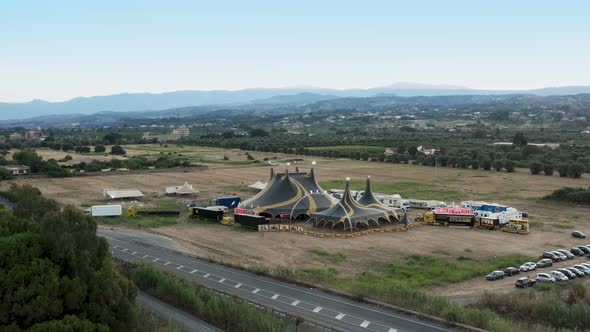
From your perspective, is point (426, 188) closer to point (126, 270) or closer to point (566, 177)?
point (566, 177)

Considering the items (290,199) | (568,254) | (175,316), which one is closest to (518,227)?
Result: (568,254)

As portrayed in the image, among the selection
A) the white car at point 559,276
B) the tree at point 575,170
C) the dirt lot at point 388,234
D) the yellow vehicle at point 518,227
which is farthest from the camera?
the tree at point 575,170

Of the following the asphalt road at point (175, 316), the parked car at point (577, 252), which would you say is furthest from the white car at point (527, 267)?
the asphalt road at point (175, 316)

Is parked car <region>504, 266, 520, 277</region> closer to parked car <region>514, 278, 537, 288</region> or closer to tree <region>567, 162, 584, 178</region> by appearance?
parked car <region>514, 278, 537, 288</region>

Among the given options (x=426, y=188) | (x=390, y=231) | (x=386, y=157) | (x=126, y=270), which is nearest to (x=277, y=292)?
(x=126, y=270)

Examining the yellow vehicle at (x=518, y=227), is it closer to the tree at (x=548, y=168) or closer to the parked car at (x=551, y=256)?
the parked car at (x=551, y=256)

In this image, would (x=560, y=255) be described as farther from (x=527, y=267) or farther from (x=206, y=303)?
(x=206, y=303)

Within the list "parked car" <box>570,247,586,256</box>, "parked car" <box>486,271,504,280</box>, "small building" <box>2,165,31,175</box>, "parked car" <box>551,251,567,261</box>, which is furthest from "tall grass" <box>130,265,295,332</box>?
"small building" <box>2,165,31,175</box>
